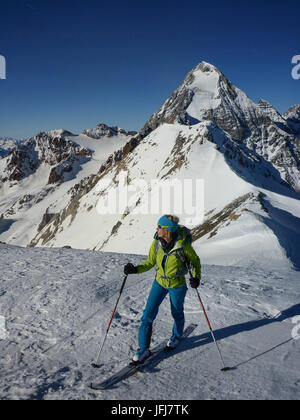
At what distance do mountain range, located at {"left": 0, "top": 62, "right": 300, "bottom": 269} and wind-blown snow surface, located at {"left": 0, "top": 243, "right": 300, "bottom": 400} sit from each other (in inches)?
192

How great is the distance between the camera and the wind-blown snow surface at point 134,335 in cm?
420

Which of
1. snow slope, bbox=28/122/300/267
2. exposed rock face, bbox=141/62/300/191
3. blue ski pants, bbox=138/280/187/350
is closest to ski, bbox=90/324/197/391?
blue ski pants, bbox=138/280/187/350

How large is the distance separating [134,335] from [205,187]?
35798mm

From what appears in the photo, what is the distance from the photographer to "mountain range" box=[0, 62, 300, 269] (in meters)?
17.2

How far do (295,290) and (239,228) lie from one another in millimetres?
9323

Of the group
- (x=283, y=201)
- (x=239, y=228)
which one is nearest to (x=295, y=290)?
(x=239, y=228)

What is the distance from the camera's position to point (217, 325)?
616 cm

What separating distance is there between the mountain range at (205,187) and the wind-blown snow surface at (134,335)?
16.0ft

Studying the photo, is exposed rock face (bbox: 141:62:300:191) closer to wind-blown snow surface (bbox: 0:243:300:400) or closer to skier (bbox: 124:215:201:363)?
wind-blown snow surface (bbox: 0:243:300:400)

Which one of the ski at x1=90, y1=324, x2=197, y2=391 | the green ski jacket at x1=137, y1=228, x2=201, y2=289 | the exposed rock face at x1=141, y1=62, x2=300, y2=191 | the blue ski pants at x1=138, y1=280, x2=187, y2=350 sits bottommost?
the ski at x1=90, y1=324, x2=197, y2=391

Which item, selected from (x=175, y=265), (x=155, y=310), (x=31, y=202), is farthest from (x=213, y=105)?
(x=155, y=310)

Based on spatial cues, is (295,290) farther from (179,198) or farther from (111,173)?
(111,173)

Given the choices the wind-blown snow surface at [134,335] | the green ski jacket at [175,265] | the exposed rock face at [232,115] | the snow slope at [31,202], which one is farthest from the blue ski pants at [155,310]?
the exposed rock face at [232,115]

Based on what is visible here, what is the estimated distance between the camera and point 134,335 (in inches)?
230
